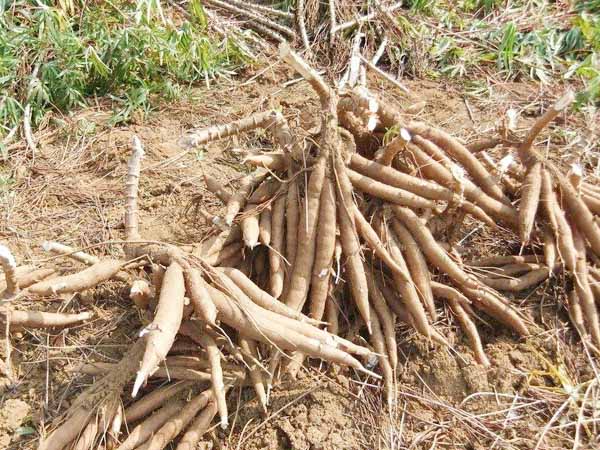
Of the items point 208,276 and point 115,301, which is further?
Result: point 115,301

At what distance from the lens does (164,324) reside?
5.60ft

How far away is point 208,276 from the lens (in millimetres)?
1968

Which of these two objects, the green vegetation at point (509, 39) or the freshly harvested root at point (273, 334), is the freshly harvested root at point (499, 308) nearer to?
the freshly harvested root at point (273, 334)

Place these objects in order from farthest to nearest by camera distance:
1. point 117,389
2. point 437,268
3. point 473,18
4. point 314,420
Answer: point 473,18 < point 437,268 < point 314,420 < point 117,389

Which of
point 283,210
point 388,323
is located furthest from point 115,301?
point 388,323

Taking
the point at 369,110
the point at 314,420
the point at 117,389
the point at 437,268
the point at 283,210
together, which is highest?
the point at 369,110

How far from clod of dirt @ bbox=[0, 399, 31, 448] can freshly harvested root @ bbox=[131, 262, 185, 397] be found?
481 millimetres

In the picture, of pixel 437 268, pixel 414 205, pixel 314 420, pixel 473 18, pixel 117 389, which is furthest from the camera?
pixel 473 18

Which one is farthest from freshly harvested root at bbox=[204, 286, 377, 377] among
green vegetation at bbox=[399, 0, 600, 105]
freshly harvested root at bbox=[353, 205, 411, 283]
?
green vegetation at bbox=[399, 0, 600, 105]

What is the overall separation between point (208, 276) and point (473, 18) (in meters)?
3.42

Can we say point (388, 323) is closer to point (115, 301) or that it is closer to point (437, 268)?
point (437, 268)

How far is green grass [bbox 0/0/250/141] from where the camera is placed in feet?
11.1

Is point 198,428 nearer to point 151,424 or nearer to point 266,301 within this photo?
point 151,424

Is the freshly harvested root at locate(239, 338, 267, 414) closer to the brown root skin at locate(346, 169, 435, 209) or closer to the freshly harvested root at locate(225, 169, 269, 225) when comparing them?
the freshly harvested root at locate(225, 169, 269, 225)
